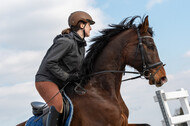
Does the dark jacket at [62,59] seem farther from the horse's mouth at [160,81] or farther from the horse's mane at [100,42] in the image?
the horse's mouth at [160,81]

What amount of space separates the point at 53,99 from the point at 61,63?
1.97ft

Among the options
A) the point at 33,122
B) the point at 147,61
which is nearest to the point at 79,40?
the point at 147,61

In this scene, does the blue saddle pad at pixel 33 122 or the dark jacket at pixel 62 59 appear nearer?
the dark jacket at pixel 62 59

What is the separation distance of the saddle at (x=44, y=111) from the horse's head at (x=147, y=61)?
1249mm

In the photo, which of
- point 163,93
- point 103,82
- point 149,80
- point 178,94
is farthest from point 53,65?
point 178,94

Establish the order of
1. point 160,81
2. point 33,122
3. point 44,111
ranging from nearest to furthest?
1. point 160,81
2. point 44,111
3. point 33,122

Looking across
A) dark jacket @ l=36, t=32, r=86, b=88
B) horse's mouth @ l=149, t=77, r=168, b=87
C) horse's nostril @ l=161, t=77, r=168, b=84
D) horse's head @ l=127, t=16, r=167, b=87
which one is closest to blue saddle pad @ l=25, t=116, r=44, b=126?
dark jacket @ l=36, t=32, r=86, b=88

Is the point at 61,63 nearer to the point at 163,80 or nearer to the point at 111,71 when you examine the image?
the point at 111,71

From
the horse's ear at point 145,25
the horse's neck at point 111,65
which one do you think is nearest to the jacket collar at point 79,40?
the horse's neck at point 111,65

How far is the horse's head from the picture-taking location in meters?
4.55

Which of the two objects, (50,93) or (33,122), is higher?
(50,93)

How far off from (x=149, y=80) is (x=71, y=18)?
5.57ft

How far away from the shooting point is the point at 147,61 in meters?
4.58

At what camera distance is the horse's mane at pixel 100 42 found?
4.71 metres
